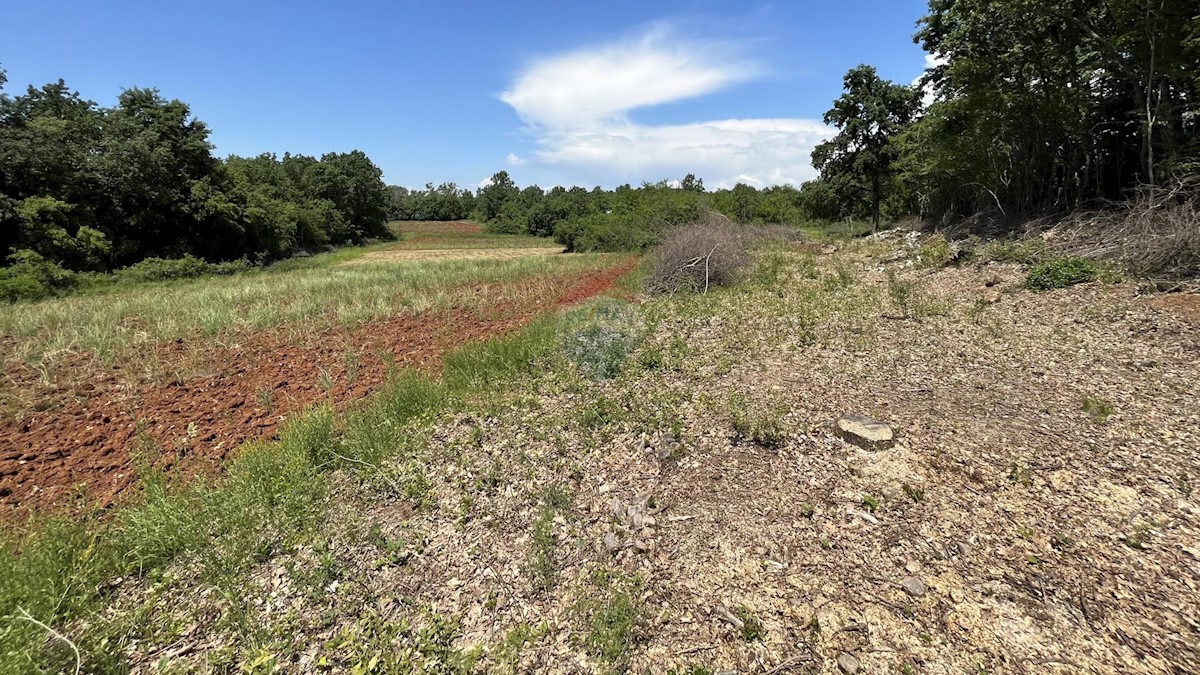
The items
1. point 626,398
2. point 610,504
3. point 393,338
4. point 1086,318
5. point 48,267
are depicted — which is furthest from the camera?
point 48,267

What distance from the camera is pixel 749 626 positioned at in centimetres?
286

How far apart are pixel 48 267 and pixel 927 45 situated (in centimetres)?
3956

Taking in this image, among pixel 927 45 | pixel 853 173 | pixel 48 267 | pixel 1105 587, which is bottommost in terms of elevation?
pixel 1105 587

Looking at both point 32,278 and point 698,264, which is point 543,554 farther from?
point 32,278

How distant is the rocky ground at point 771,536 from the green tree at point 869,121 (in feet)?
75.8

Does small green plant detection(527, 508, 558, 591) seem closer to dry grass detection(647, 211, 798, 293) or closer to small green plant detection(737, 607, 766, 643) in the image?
small green plant detection(737, 607, 766, 643)

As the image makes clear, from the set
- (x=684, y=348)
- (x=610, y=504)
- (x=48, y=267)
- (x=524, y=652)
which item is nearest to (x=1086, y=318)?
(x=684, y=348)

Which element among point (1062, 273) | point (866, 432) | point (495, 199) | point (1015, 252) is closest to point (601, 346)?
point (866, 432)

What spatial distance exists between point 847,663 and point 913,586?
788mm

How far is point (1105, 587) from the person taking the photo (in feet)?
9.31

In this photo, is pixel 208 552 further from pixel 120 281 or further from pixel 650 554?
pixel 120 281

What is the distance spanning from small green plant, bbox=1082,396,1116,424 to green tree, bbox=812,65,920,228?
→ 81.3 feet

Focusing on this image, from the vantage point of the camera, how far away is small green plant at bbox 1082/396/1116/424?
4543 mm

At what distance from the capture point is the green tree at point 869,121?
2564 centimetres
